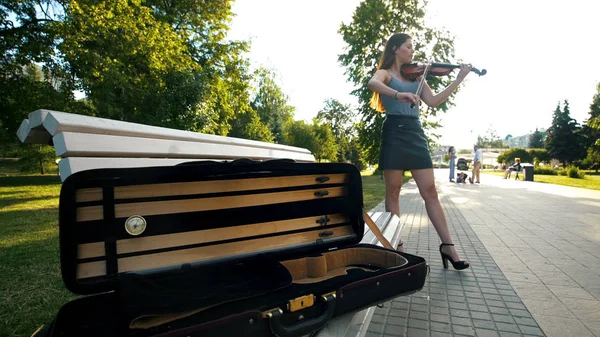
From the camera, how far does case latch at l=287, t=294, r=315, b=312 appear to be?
46.7 inches

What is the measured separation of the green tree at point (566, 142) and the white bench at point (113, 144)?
59282mm

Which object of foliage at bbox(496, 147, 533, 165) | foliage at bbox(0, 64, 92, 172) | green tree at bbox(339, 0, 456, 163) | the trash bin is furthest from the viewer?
foliage at bbox(496, 147, 533, 165)

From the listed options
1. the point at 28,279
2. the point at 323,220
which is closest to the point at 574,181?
the point at 323,220

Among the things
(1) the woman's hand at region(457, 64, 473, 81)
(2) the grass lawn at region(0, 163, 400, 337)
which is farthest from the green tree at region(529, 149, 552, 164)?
(2) the grass lawn at region(0, 163, 400, 337)

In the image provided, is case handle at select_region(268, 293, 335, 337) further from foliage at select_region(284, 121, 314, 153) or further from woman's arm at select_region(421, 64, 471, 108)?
foliage at select_region(284, 121, 314, 153)

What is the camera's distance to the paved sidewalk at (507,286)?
2123mm

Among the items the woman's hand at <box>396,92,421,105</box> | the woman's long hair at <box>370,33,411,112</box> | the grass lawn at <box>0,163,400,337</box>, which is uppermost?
the woman's long hair at <box>370,33,411,112</box>

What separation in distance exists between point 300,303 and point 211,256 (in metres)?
0.55

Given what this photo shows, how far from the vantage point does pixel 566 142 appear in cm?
4706

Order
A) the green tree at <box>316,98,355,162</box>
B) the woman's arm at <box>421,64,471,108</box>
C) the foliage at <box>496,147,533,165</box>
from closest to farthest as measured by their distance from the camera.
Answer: the woman's arm at <box>421,64,471,108</box> → the foliage at <box>496,147,533,165</box> → the green tree at <box>316,98,355,162</box>

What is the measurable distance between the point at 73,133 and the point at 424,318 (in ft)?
7.93

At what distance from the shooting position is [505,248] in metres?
4.10

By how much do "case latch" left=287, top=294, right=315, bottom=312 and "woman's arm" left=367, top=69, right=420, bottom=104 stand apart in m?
1.80

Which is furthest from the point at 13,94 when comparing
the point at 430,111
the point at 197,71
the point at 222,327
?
the point at 430,111
